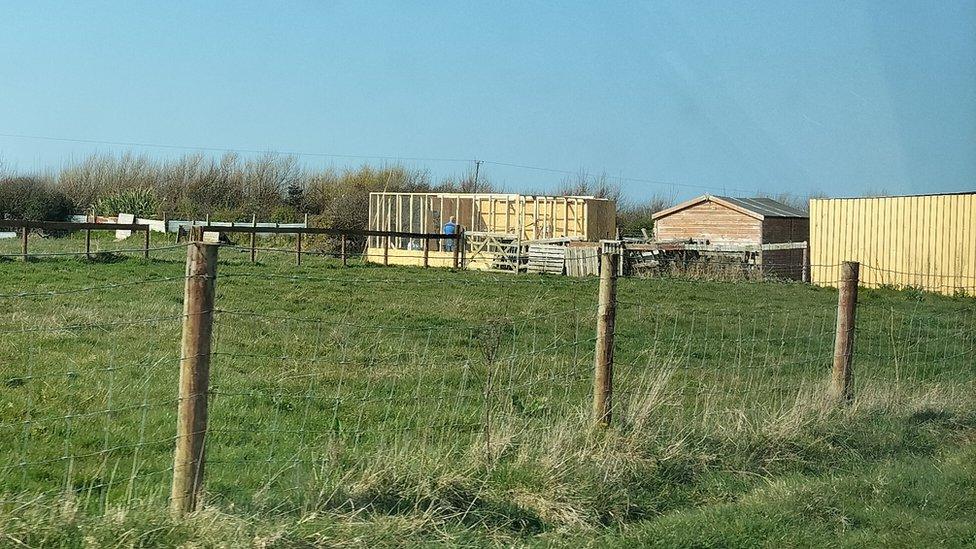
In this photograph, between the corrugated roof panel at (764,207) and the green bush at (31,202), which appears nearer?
the corrugated roof panel at (764,207)

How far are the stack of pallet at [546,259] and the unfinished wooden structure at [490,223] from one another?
1.24 feet

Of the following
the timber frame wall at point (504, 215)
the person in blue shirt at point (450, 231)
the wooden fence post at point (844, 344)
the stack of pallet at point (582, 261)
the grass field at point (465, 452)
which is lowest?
the grass field at point (465, 452)

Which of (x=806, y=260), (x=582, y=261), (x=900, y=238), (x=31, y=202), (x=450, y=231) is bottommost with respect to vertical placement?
(x=582, y=261)

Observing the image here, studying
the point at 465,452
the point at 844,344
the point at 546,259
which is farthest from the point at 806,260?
the point at 465,452

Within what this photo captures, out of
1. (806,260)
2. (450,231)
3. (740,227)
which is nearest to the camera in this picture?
(806,260)

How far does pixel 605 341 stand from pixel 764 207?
30278 mm

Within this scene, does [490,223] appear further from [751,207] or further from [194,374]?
[194,374]

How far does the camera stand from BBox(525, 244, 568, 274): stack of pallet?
3141cm

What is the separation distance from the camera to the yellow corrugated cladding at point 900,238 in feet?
88.4

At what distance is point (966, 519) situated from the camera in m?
6.12

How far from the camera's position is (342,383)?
995 centimetres

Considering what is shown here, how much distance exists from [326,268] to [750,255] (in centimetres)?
1319

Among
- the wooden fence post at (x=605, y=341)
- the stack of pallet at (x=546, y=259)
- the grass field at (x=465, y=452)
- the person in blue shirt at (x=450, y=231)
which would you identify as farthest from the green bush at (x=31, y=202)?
the wooden fence post at (x=605, y=341)

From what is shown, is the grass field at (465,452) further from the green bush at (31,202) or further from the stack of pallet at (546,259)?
the green bush at (31,202)
